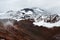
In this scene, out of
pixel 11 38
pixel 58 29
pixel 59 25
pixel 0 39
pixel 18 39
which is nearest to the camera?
pixel 0 39

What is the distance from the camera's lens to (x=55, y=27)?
48.5 meters

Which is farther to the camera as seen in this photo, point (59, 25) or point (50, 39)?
point (59, 25)

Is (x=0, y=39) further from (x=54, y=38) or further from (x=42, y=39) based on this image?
(x=54, y=38)

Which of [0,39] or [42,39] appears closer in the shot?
[0,39]

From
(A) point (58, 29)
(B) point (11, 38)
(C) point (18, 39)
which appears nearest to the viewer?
(B) point (11, 38)

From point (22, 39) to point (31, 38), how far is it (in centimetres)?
170

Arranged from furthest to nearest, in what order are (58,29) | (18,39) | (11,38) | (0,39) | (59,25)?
(59,25), (58,29), (18,39), (11,38), (0,39)

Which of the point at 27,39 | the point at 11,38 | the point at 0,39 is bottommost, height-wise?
the point at 0,39

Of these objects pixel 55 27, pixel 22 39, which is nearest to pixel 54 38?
pixel 22 39

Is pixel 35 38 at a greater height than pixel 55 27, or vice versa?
pixel 55 27

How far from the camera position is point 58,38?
35969 millimetres

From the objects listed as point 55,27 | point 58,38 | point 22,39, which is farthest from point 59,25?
point 22,39

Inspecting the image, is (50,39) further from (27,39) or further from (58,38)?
(27,39)

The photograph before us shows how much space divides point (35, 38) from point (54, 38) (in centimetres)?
387
